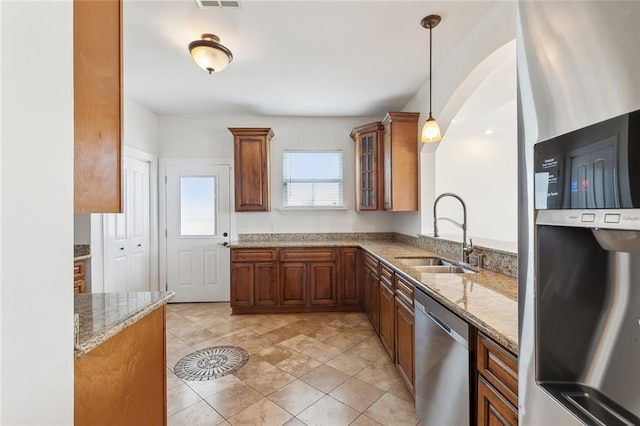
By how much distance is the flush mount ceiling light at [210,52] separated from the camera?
7.52 ft

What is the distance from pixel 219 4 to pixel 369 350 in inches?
125

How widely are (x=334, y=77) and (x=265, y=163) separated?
153cm

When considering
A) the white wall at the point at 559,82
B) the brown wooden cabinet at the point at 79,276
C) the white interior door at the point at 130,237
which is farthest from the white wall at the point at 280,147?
the white wall at the point at 559,82

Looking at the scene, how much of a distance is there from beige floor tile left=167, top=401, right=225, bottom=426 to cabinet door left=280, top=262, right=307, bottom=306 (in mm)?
1835

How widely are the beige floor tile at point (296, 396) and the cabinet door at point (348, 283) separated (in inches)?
65.1

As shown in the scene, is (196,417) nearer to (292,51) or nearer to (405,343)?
(405,343)

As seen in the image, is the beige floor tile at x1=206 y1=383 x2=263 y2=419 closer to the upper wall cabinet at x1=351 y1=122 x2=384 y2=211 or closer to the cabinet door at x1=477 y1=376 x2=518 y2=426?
the cabinet door at x1=477 y1=376 x2=518 y2=426

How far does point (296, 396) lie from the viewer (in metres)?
2.11

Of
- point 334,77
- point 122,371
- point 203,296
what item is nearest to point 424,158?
point 334,77

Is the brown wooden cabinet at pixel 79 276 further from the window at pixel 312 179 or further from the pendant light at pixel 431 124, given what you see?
the pendant light at pixel 431 124

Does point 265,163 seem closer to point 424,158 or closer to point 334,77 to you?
point 334,77

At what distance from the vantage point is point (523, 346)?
764mm

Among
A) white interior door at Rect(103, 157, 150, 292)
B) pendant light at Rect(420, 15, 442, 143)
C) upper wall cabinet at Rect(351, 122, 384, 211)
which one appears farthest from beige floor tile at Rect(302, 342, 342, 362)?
white interior door at Rect(103, 157, 150, 292)

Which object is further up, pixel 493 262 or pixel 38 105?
pixel 38 105
